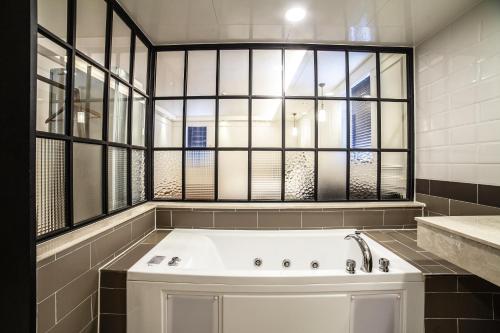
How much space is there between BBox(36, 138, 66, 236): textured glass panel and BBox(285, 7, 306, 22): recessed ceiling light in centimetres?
166

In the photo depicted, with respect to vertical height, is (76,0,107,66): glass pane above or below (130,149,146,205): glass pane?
above

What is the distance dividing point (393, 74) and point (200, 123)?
1.92 meters

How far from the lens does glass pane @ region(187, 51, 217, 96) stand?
6.41 ft

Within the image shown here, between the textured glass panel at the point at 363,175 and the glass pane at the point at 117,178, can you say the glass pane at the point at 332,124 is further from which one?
the glass pane at the point at 117,178

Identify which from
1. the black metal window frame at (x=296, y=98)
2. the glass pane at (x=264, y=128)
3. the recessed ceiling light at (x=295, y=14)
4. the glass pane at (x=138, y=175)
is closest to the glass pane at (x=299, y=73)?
the black metal window frame at (x=296, y=98)

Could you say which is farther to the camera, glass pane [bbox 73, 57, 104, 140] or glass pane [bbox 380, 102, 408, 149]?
glass pane [bbox 380, 102, 408, 149]

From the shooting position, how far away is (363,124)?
1977mm

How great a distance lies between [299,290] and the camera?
1110 mm

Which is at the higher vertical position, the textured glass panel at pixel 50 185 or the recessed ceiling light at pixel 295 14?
the recessed ceiling light at pixel 295 14

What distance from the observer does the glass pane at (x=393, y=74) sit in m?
2.00

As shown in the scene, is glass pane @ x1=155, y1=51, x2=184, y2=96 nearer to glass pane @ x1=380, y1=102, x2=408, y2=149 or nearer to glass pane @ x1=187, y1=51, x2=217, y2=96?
glass pane @ x1=187, y1=51, x2=217, y2=96

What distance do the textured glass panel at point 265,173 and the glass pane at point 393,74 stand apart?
4.05 ft

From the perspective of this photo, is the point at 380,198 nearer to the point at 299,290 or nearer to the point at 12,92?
the point at 299,290

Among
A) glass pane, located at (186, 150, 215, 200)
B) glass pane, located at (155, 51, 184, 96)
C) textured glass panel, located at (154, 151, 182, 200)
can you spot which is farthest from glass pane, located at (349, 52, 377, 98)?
textured glass panel, located at (154, 151, 182, 200)
